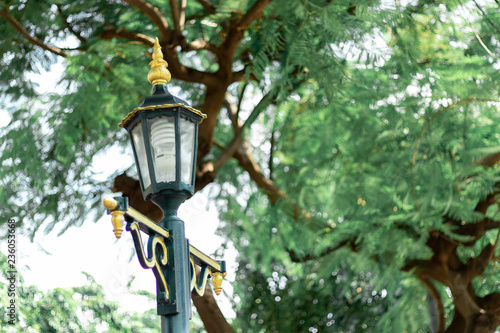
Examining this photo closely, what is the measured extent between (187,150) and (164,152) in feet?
0.40

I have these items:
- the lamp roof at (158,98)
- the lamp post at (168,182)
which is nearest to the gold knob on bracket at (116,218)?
the lamp post at (168,182)

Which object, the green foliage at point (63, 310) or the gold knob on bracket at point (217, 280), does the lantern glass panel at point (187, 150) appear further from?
the green foliage at point (63, 310)

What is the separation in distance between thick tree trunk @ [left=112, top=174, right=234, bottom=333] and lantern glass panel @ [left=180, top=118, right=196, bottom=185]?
366 centimetres

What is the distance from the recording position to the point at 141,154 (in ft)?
11.2

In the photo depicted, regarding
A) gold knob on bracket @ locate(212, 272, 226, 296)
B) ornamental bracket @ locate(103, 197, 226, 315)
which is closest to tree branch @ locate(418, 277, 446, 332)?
gold knob on bracket @ locate(212, 272, 226, 296)

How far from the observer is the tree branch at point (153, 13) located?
21.7 ft

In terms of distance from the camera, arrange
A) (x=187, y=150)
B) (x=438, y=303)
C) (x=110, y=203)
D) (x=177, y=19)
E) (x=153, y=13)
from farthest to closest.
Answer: (x=438, y=303), (x=177, y=19), (x=153, y=13), (x=187, y=150), (x=110, y=203)

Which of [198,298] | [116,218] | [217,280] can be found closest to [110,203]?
[116,218]

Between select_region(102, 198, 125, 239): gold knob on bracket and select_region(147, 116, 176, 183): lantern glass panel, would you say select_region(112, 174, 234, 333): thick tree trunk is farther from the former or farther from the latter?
select_region(102, 198, 125, 239): gold knob on bracket

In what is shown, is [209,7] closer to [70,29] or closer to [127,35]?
[127,35]

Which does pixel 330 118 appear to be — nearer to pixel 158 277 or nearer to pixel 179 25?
pixel 179 25

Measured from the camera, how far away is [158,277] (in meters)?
3.16

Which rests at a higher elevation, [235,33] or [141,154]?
[235,33]

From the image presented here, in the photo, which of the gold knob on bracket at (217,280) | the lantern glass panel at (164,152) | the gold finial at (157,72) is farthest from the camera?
the gold knob on bracket at (217,280)
